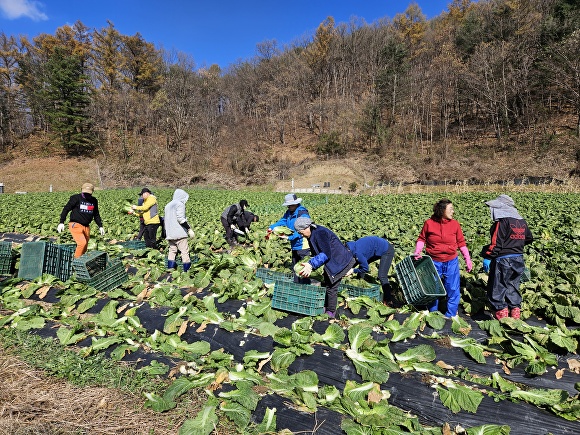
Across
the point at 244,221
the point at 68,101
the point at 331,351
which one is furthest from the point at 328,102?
the point at 331,351

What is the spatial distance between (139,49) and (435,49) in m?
49.6

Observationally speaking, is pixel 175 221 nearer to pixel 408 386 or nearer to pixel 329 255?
pixel 329 255

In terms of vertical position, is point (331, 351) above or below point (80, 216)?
below

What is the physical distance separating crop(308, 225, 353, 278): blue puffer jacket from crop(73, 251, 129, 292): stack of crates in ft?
11.5

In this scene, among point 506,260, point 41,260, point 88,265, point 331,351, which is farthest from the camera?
point 41,260

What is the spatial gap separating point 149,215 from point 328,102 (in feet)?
164

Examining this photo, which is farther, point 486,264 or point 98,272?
point 98,272

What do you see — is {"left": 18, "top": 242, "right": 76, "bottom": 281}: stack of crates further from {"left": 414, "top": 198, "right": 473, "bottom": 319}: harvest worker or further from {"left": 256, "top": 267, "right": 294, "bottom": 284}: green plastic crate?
{"left": 414, "top": 198, "right": 473, "bottom": 319}: harvest worker

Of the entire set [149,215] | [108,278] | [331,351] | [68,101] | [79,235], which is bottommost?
[331,351]

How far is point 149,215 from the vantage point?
28.0 ft

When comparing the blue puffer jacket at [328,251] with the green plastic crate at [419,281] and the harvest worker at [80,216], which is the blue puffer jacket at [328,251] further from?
the harvest worker at [80,216]

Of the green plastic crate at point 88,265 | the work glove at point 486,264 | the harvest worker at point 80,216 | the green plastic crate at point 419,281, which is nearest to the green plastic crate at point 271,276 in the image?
the green plastic crate at point 419,281

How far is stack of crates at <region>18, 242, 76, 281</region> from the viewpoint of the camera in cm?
586

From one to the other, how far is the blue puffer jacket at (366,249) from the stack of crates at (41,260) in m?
5.21
